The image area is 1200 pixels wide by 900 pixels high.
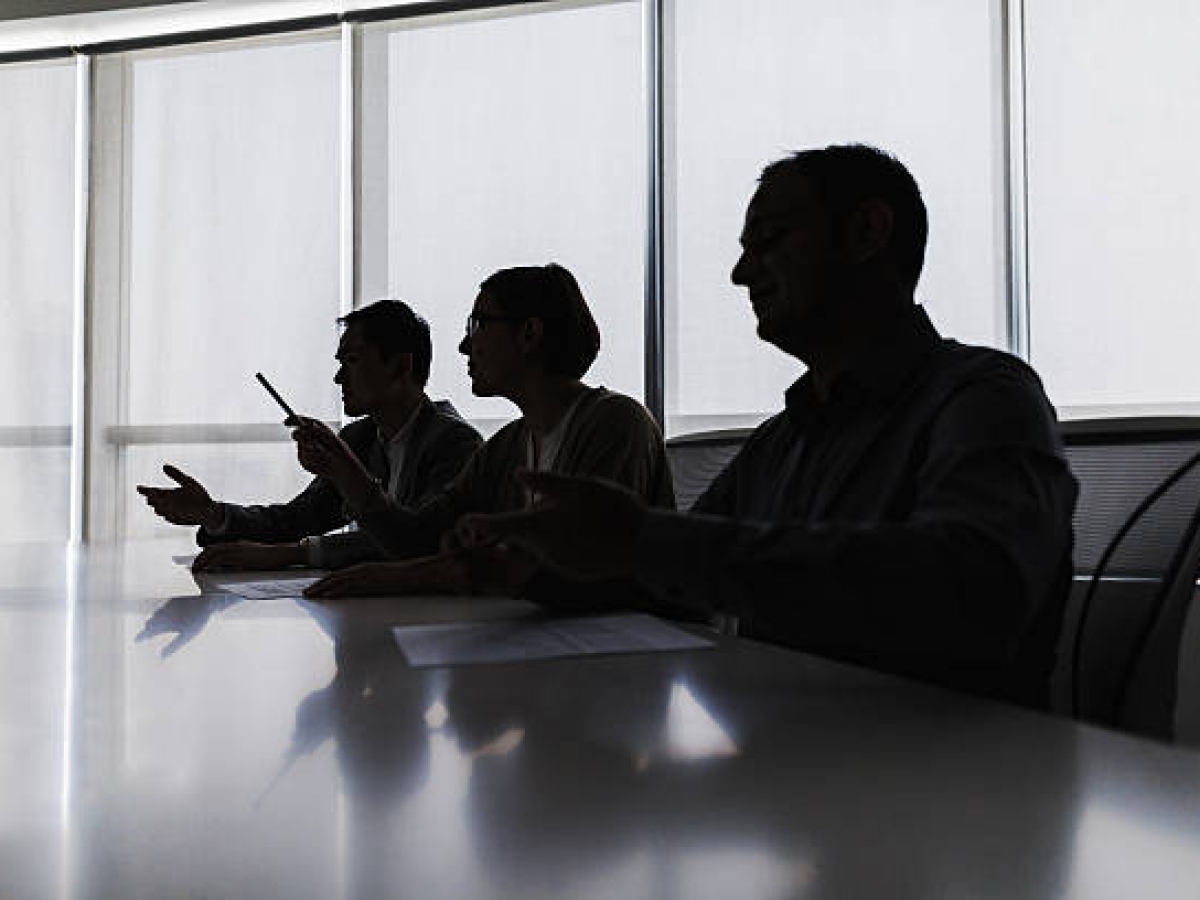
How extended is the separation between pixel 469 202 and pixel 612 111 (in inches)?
26.0

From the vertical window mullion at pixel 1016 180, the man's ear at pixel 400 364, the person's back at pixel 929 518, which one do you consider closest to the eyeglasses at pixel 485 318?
the man's ear at pixel 400 364

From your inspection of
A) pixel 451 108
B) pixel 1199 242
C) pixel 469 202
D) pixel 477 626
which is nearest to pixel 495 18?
pixel 451 108

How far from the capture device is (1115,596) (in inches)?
46.3

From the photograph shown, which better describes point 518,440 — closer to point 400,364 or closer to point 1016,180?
point 400,364

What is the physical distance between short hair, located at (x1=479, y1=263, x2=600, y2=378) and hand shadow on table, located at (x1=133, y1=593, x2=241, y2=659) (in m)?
0.81

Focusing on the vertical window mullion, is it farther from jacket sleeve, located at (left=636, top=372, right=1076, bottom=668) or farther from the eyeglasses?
jacket sleeve, located at (left=636, top=372, right=1076, bottom=668)

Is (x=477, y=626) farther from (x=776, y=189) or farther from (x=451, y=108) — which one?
(x=451, y=108)

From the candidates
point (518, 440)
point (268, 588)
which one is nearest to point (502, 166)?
point (518, 440)

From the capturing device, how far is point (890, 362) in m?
1.34

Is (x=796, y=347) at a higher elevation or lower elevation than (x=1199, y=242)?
lower

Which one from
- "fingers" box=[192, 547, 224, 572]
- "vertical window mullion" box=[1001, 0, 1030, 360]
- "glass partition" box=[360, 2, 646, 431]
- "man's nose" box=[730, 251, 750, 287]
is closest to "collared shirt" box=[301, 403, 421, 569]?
"fingers" box=[192, 547, 224, 572]

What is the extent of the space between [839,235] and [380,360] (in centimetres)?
159

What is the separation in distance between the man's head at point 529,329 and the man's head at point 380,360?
58 cm

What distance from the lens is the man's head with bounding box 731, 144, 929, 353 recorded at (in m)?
1.42
